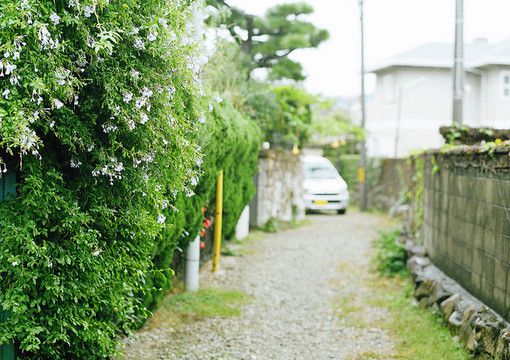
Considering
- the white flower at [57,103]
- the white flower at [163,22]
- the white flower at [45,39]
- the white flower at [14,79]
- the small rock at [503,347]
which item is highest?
the white flower at [163,22]

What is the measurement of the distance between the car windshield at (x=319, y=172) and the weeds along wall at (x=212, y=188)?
838 centimetres

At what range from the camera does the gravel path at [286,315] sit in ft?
Answer: 20.4

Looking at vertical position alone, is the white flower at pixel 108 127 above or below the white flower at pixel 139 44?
below

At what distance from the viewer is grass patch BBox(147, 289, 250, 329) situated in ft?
23.1

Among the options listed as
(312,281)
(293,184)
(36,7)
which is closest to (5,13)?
(36,7)

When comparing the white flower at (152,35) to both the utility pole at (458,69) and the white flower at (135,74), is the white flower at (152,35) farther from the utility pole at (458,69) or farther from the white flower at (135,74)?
the utility pole at (458,69)

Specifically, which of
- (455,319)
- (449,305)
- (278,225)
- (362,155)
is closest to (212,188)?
(449,305)

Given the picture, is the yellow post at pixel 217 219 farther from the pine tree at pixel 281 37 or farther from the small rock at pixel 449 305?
the pine tree at pixel 281 37

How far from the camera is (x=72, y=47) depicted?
12.6ft

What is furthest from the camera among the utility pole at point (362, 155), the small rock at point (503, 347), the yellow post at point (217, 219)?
the utility pole at point (362, 155)

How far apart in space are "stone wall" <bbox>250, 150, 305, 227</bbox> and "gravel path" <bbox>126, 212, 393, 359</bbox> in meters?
1.61

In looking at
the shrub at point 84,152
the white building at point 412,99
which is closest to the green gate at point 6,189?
the shrub at point 84,152

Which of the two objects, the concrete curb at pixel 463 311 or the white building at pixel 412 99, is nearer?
the concrete curb at pixel 463 311

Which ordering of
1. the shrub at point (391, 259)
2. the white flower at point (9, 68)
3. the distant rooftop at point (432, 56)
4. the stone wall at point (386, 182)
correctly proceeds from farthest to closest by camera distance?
the distant rooftop at point (432, 56), the stone wall at point (386, 182), the shrub at point (391, 259), the white flower at point (9, 68)
